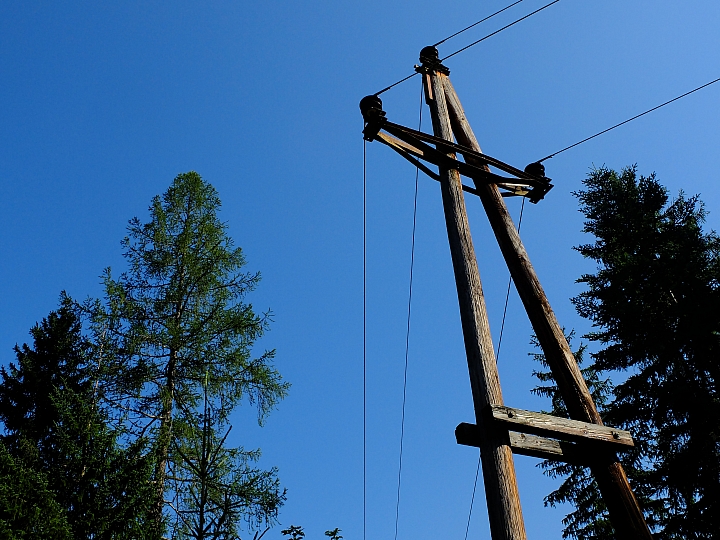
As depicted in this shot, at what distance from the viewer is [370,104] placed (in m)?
7.02

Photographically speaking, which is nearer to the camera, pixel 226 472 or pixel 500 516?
pixel 500 516

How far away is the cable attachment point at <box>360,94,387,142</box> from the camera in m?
6.94

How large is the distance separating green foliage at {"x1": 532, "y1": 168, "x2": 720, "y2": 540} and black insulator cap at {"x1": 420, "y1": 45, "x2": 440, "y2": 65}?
9.47m

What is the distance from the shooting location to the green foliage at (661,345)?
13.3 m

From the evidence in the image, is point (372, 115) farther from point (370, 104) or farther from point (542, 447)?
point (542, 447)

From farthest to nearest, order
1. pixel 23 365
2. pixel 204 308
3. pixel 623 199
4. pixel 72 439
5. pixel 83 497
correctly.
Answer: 1. pixel 623 199
2. pixel 23 365
3. pixel 204 308
4. pixel 72 439
5. pixel 83 497

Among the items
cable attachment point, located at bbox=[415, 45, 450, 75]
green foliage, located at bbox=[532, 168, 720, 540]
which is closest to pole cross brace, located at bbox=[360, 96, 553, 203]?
cable attachment point, located at bbox=[415, 45, 450, 75]

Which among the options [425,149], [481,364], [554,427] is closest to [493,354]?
[481,364]

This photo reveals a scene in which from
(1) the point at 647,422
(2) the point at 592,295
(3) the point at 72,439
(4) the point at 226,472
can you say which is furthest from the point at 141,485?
(2) the point at 592,295

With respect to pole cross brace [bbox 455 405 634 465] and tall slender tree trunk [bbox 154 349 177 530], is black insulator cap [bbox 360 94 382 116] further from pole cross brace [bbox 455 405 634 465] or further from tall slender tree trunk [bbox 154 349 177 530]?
tall slender tree trunk [bbox 154 349 177 530]

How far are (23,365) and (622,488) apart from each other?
15.9 metres

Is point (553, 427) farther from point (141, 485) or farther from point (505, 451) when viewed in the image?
point (141, 485)

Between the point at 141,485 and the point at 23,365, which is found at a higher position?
the point at 23,365

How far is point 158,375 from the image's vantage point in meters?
13.2
